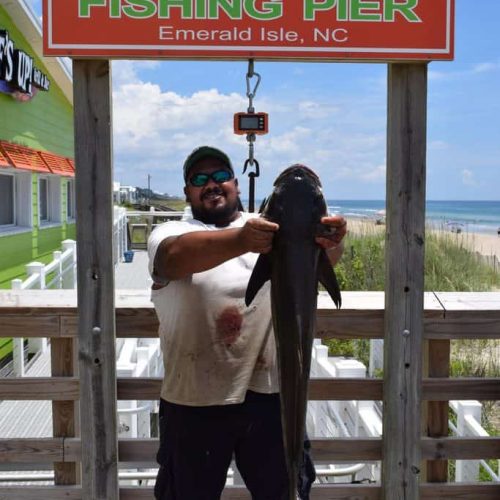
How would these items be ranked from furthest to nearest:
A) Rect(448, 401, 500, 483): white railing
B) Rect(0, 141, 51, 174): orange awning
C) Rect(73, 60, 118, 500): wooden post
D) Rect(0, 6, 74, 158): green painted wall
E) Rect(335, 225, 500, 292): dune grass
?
Rect(335, 225, 500, 292): dune grass < Rect(0, 6, 74, 158): green painted wall < Rect(0, 141, 51, 174): orange awning < Rect(448, 401, 500, 483): white railing < Rect(73, 60, 118, 500): wooden post

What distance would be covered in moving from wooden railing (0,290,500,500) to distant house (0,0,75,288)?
535 cm

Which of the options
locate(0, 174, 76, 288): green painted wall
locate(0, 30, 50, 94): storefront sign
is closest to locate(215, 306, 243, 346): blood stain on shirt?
locate(0, 30, 50, 94): storefront sign

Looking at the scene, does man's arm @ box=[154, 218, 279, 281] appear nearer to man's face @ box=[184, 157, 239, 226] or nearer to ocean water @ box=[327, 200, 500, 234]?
man's face @ box=[184, 157, 239, 226]

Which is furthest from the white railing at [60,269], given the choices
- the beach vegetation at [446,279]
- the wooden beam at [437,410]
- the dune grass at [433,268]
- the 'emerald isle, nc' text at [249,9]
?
the dune grass at [433,268]

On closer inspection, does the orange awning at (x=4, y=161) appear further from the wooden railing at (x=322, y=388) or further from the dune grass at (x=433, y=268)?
the wooden railing at (x=322, y=388)

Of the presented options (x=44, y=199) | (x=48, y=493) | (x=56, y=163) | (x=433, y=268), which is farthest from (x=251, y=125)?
(x=44, y=199)

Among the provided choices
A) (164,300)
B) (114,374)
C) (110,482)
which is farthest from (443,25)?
(110,482)

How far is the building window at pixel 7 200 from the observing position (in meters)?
9.16

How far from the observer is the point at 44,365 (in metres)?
7.18

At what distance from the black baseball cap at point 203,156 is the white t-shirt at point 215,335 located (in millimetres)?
224

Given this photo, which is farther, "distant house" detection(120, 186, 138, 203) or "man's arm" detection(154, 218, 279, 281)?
"distant house" detection(120, 186, 138, 203)

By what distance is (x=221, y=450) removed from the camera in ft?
8.03

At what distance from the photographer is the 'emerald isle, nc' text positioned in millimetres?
2613

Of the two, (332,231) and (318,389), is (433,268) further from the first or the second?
(332,231)
